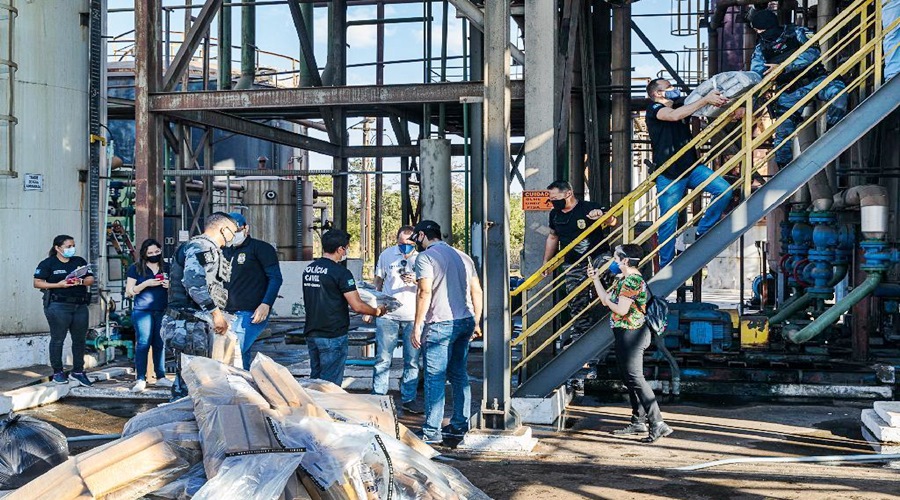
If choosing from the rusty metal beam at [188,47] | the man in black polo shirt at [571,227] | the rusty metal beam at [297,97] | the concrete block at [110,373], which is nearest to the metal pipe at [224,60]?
the rusty metal beam at [188,47]

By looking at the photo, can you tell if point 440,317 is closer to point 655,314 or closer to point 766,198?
point 655,314

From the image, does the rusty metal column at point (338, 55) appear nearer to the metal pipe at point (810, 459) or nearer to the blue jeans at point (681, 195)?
the blue jeans at point (681, 195)

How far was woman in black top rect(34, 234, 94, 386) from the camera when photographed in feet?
34.2

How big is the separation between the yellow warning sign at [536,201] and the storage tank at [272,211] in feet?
44.9

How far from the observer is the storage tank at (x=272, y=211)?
2217 cm

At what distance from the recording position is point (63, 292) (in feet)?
34.7

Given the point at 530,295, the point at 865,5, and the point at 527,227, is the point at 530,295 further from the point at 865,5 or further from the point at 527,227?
the point at 865,5

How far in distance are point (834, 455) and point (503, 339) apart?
2.73m

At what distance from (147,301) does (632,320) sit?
520 centimetres

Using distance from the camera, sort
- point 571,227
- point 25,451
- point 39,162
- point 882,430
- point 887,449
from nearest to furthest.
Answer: point 25,451, point 887,449, point 882,430, point 571,227, point 39,162

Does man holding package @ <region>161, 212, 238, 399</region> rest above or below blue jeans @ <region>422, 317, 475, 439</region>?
above

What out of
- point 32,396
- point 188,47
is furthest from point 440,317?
point 188,47

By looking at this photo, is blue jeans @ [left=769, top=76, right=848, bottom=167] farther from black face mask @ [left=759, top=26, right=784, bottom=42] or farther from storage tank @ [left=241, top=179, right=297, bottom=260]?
storage tank @ [left=241, top=179, right=297, bottom=260]

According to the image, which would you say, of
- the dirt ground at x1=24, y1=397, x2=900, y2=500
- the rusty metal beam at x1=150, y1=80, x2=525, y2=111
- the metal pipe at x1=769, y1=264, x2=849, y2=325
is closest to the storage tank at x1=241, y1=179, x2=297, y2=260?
the rusty metal beam at x1=150, y1=80, x2=525, y2=111
